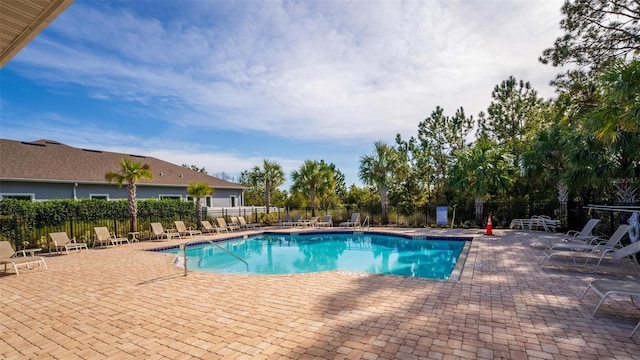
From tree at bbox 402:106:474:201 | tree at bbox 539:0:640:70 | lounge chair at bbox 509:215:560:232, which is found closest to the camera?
tree at bbox 539:0:640:70

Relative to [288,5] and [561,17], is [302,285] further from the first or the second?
[561,17]

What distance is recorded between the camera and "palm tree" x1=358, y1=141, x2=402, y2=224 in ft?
60.8

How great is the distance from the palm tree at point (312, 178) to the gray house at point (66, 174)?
7941mm

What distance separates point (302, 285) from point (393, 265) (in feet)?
15.5

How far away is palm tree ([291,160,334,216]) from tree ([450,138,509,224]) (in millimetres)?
8011

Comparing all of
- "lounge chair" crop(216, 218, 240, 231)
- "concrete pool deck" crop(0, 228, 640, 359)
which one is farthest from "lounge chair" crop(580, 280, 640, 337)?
"lounge chair" crop(216, 218, 240, 231)

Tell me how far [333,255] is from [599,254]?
304 inches

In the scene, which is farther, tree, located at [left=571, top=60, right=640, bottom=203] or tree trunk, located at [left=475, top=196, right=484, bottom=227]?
tree trunk, located at [left=475, top=196, right=484, bottom=227]

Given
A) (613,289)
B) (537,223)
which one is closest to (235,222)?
(537,223)

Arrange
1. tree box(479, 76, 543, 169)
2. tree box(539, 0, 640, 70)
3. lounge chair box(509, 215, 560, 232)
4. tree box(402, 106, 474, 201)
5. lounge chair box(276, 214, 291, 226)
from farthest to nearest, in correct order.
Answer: tree box(402, 106, 474, 201)
tree box(479, 76, 543, 169)
lounge chair box(276, 214, 291, 226)
lounge chair box(509, 215, 560, 232)
tree box(539, 0, 640, 70)

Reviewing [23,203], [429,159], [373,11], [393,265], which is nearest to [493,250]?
[393,265]

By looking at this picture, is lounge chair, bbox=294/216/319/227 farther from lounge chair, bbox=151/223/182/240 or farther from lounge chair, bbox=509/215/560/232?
lounge chair, bbox=509/215/560/232

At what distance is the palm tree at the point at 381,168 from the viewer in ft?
60.8

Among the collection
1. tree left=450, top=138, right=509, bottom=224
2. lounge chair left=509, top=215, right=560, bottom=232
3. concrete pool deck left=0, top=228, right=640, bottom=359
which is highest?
tree left=450, top=138, right=509, bottom=224
